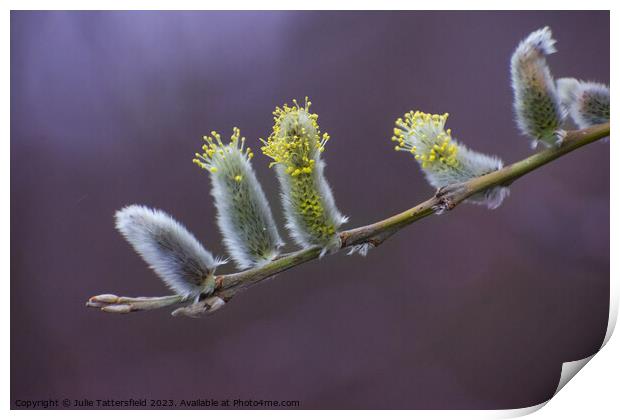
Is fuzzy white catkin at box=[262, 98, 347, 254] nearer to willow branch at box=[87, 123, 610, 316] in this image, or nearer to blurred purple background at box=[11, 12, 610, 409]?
willow branch at box=[87, 123, 610, 316]

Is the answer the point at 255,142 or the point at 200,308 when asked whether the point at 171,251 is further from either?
the point at 255,142

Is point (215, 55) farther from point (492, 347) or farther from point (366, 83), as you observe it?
point (492, 347)

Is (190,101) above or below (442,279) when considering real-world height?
above

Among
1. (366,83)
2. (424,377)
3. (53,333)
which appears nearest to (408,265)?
(424,377)

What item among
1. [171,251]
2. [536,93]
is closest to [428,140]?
[536,93]

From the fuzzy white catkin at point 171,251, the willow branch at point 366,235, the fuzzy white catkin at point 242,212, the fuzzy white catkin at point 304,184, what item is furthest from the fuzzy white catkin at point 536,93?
the fuzzy white catkin at point 171,251

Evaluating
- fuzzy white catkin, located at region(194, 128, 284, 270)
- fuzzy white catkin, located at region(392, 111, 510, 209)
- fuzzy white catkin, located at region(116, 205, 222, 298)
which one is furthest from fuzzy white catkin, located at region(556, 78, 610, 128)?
fuzzy white catkin, located at region(116, 205, 222, 298)
